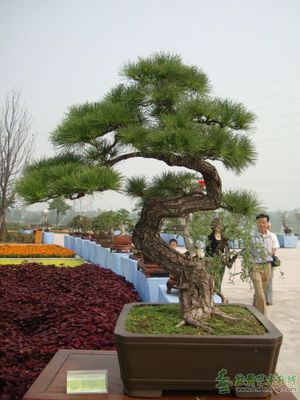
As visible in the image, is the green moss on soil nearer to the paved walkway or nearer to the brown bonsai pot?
the brown bonsai pot

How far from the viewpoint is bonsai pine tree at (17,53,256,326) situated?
201 cm

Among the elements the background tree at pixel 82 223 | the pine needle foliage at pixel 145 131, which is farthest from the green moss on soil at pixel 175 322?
the background tree at pixel 82 223

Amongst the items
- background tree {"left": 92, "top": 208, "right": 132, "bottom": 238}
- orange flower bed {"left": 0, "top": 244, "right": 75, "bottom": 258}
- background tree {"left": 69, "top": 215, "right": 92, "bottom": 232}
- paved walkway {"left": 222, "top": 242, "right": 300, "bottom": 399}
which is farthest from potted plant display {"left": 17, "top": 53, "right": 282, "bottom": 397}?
background tree {"left": 69, "top": 215, "right": 92, "bottom": 232}

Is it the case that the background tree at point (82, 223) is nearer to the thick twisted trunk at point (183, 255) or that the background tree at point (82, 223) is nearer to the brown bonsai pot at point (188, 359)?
the thick twisted trunk at point (183, 255)

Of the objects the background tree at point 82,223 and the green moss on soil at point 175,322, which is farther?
the background tree at point 82,223

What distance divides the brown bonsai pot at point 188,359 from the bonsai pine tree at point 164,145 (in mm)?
261

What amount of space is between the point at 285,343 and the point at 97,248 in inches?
256

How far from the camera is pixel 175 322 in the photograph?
2.11 m

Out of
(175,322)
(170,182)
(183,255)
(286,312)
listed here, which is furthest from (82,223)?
(175,322)

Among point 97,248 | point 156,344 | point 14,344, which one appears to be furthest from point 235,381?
point 97,248

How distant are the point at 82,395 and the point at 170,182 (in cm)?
126

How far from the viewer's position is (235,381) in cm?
178

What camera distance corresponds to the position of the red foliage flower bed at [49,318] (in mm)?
2838

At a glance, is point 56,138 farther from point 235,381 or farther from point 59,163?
point 235,381
